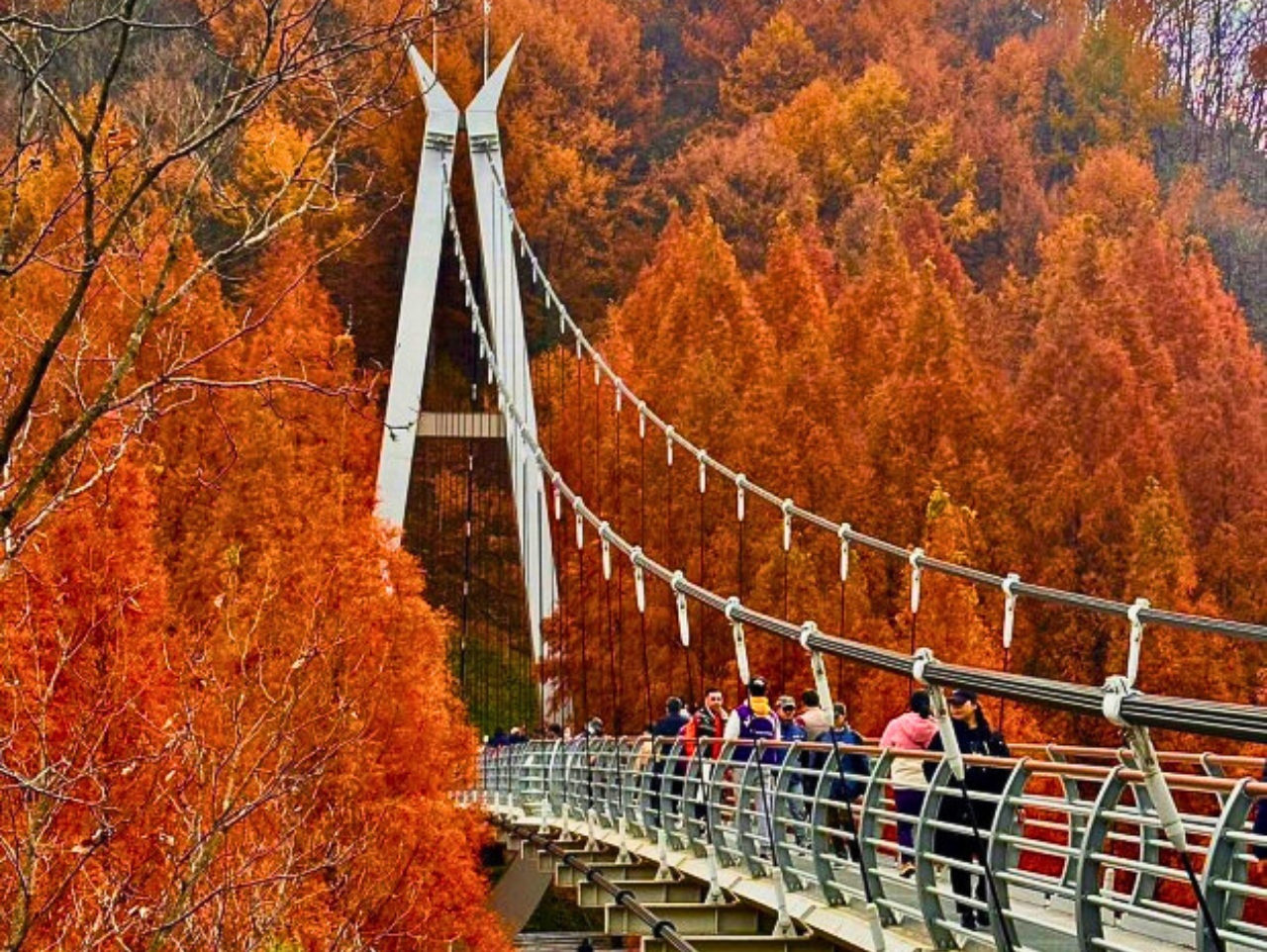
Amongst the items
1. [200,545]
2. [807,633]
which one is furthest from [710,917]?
[200,545]

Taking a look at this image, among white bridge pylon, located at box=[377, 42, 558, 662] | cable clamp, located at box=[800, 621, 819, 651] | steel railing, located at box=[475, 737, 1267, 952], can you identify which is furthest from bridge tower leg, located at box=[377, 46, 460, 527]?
cable clamp, located at box=[800, 621, 819, 651]

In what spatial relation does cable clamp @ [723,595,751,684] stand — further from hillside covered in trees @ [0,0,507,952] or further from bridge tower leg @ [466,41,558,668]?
bridge tower leg @ [466,41,558,668]

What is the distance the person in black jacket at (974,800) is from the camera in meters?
8.62

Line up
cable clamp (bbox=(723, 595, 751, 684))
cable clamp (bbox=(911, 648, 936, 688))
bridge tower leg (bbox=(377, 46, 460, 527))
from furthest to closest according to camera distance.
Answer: bridge tower leg (bbox=(377, 46, 460, 527)) < cable clamp (bbox=(723, 595, 751, 684)) < cable clamp (bbox=(911, 648, 936, 688))

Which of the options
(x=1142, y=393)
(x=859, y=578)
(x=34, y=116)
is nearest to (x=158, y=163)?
(x=34, y=116)

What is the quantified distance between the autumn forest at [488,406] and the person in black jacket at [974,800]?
245 centimetres

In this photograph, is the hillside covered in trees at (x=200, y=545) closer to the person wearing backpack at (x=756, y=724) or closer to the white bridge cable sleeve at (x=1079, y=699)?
the white bridge cable sleeve at (x=1079, y=699)

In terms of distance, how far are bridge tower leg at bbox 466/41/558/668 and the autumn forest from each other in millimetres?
1319

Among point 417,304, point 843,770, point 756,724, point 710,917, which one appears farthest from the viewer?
point 417,304

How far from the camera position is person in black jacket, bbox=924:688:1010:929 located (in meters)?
8.62

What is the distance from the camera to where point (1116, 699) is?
15.9 ft

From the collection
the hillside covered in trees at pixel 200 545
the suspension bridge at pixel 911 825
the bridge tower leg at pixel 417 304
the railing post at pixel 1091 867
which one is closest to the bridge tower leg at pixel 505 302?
the bridge tower leg at pixel 417 304

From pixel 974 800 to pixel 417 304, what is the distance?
32.2 m

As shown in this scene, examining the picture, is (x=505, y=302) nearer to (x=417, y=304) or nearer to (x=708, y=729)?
(x=417, y=304)
